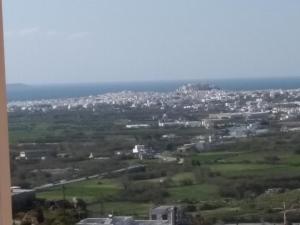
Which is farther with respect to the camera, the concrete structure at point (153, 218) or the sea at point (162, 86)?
the sea at point (162, 86)

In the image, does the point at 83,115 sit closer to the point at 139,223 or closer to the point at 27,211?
the point at 139,223

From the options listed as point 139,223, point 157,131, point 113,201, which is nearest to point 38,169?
point 113,201

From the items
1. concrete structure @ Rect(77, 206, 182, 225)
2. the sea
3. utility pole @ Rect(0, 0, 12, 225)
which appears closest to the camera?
utility pole @ Rect(0, 0, 12, 225)

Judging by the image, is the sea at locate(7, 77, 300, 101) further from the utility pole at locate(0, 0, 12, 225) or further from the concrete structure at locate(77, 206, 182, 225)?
the utility pole at locate(0, 0, 12, 225)

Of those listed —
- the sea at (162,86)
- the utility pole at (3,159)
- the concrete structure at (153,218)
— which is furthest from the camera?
the sea at (162,86)

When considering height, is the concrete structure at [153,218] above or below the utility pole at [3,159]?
below

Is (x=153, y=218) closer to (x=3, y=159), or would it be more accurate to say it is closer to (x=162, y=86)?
(x=3, y=159)

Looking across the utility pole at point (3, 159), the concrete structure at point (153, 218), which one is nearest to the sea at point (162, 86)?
the concrete structure at point (153, 218)

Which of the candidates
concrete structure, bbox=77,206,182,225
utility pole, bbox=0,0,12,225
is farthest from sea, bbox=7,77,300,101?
utility pole, bbox=0,0,12,225

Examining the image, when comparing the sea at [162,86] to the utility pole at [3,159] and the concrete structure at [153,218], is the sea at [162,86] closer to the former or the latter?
the concrete structure at [153,218]

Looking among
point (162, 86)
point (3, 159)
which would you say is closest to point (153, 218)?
point (3, 159)

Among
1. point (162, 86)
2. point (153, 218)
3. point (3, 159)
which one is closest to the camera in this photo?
point (3, 159)
